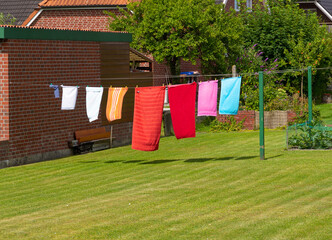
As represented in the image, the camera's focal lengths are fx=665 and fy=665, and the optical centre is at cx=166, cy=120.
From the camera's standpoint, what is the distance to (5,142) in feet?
72.6

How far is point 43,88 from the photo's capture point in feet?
78.5

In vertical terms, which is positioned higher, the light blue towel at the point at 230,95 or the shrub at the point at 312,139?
the light blue towel at the point at 230,95

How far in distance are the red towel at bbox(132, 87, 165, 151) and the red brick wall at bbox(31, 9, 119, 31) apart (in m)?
19.2

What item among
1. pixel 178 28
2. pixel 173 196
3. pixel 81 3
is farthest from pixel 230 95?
pixel 81 3

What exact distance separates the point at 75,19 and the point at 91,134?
15316mm

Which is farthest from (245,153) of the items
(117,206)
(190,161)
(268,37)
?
(268,37)

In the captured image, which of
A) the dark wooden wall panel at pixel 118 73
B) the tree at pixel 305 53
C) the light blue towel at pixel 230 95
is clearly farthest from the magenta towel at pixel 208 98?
the tree at pixel 305 53

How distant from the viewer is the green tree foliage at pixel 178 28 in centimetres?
3288

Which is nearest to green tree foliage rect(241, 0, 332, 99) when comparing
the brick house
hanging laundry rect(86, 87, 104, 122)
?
the brick house

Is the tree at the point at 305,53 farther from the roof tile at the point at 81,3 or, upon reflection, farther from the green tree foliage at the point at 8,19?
the green tree foliage at the point at 8,19

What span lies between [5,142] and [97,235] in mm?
11656

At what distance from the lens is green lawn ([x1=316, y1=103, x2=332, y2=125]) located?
32.1m

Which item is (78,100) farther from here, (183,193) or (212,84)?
(183,193)

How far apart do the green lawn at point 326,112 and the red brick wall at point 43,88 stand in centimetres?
1168
